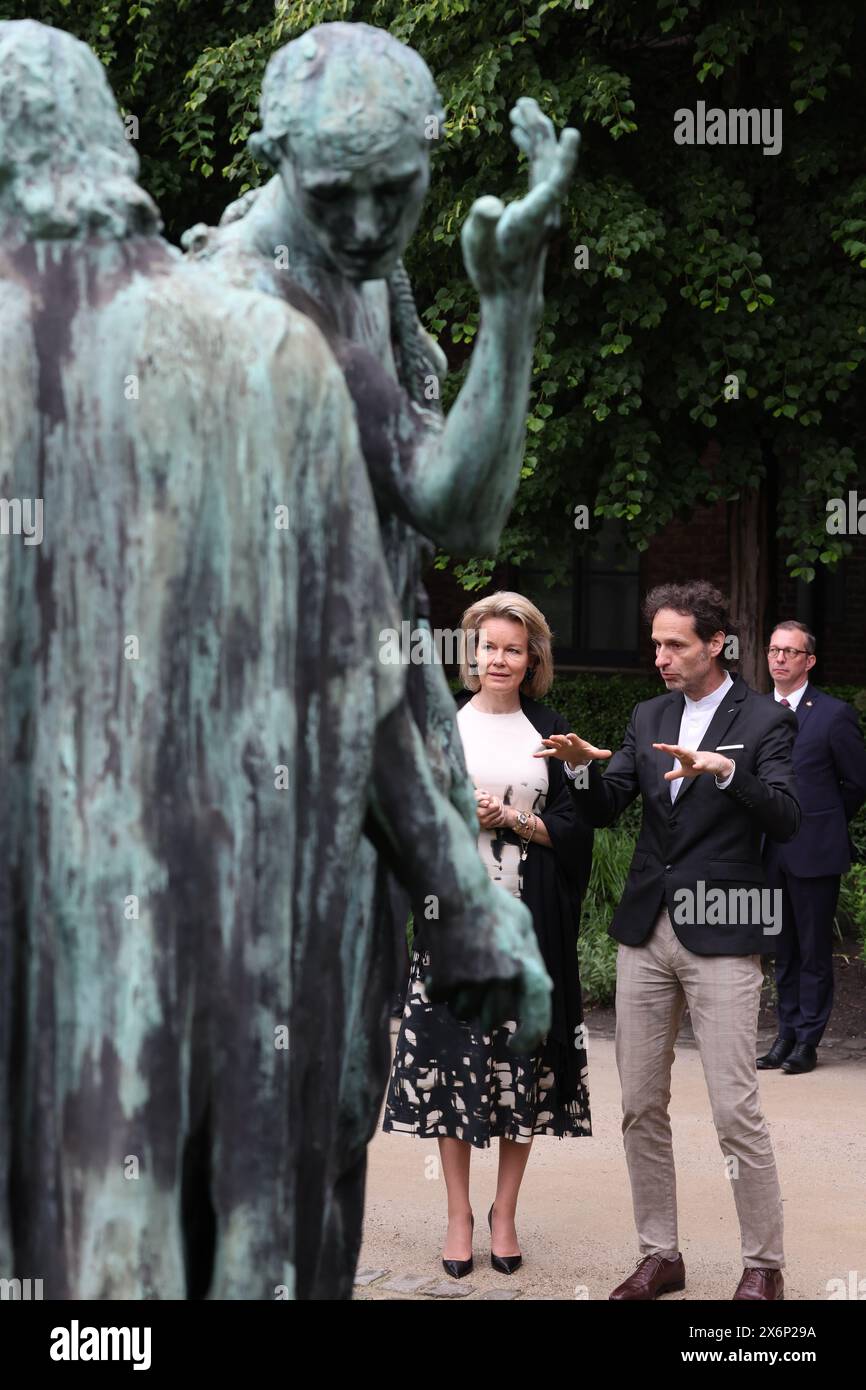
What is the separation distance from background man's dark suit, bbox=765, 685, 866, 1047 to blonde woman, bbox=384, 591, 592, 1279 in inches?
118

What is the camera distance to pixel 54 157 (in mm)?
2084

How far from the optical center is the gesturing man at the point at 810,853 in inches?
355

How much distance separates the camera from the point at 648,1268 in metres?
5.90

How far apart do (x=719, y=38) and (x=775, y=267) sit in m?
1.42

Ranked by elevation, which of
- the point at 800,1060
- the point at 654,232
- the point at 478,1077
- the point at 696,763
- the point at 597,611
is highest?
the point at 654,232

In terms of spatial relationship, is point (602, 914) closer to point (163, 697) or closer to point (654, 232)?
point (654, 232)

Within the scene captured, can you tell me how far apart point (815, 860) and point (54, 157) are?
7.86 metres

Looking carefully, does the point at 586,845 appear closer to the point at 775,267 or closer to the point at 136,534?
the point at 136,534

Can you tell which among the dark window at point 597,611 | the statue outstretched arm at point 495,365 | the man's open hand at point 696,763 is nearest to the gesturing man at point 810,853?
the man's open hand at point 696,763

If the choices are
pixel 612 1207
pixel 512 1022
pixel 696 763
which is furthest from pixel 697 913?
pixel 612 1207

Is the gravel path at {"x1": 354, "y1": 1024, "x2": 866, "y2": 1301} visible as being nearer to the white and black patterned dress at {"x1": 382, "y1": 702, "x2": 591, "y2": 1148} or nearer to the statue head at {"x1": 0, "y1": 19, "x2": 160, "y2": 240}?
the white and black patterned dress at {"x1": 382, "y1": 702, "x2": 591, "y2": 1148}

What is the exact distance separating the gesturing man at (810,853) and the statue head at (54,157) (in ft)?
24.1

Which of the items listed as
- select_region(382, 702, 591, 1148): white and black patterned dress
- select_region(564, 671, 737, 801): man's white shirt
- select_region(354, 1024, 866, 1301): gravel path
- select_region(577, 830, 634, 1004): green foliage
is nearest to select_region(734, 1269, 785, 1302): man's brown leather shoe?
select_region(354, 1024, 866, 1301): gravel path

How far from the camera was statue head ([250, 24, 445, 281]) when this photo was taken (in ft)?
7.06
